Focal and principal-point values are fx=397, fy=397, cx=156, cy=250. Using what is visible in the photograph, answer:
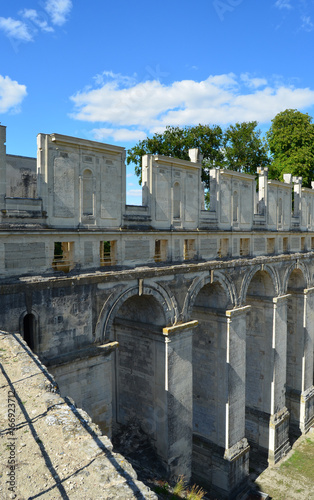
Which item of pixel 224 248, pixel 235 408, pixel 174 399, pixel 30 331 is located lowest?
pixel 235 408

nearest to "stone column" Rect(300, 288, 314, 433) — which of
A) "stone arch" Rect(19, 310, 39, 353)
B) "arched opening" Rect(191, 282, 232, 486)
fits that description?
"arched opening" Rect(191, 282, 232, 486)

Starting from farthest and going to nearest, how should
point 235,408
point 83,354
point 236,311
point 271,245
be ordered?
point 271,245 < point 235,408 < point 236,311 < point 83,354

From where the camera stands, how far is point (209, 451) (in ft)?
61.2

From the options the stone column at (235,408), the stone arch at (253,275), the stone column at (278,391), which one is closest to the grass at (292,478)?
the stone column at (278,391)

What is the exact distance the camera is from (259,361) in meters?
22.2

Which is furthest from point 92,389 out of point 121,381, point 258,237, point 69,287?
point 258,237

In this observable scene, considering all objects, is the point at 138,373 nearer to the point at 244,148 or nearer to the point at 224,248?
the point at 224,248

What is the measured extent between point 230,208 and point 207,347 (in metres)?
6.70

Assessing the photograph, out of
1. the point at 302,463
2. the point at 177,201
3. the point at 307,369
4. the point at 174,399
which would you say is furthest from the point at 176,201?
the point at 307,369

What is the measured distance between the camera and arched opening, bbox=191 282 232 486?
18.3m

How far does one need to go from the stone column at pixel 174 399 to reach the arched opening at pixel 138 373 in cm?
8

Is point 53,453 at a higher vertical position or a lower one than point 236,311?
higher

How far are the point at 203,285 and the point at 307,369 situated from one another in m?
13.2

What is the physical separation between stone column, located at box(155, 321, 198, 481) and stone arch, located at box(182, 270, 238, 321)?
1.90 feet
